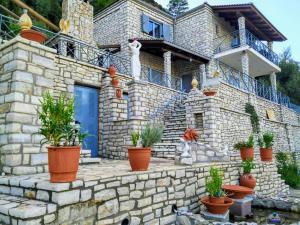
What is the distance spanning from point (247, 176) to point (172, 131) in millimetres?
3816

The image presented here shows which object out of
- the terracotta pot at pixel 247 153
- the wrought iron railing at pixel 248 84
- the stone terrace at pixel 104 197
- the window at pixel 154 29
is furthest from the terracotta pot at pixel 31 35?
the window at pixel 154 29

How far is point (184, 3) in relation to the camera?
32.4 meters

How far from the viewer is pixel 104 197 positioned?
3760 millimetres

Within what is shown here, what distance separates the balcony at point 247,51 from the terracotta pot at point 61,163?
14643 mm

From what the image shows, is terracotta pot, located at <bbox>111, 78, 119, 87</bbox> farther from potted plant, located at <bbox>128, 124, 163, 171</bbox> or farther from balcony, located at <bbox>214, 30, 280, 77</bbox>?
balcony, located at <bbox>214, 30, 280, 77</bbox>

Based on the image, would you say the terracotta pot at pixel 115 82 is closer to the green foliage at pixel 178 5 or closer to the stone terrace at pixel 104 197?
the stone terrace at pixel 104 197

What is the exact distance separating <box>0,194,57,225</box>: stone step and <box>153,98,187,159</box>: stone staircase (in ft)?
15.8

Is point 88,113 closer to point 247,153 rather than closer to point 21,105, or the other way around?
point 21,105

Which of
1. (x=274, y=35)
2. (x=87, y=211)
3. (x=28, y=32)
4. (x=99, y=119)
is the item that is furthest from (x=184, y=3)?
(x=87, y=211)

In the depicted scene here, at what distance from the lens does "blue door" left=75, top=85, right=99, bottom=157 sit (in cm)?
862

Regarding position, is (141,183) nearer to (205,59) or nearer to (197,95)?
(197,95)

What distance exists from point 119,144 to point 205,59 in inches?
394

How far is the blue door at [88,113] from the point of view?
8.62 m

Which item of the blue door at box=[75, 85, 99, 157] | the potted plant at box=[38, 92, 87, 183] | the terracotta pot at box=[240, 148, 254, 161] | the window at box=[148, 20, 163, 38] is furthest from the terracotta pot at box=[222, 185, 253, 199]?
the window at box=[148, 20, 163, 38]
